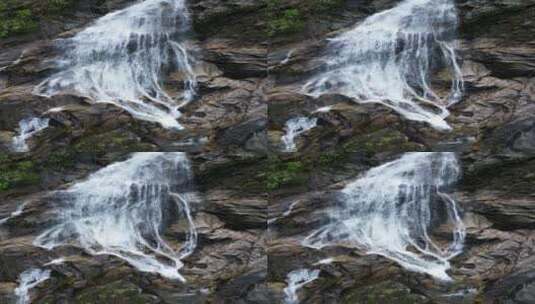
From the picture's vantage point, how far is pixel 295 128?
397 cm

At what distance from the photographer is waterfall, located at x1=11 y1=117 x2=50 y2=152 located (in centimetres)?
409

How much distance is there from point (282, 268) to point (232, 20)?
59.3 inches

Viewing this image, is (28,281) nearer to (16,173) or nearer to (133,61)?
(16,173)

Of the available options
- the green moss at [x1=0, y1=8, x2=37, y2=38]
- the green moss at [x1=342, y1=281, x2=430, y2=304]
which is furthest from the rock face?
the green moss at [x1=0, y1=8, x2=37, y2=38]

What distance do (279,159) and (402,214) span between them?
790mm

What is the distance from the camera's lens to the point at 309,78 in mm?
4023

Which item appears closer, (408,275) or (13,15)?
(408,275)

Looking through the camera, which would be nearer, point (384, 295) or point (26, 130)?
point (384, 295)

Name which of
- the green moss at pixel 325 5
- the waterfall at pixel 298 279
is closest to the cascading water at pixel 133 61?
the green moss at pixel 325 5

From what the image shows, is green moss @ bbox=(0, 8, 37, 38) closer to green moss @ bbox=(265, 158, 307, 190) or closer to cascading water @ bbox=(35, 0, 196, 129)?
cascading water @ bbox=(35, 0, 196, 129)

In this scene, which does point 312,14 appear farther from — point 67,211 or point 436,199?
point 67,211

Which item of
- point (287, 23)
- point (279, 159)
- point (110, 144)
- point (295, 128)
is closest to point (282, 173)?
point (279, 159)

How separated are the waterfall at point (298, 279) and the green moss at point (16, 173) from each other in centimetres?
164

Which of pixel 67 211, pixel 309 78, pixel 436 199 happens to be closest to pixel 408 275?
pixel 436 199
